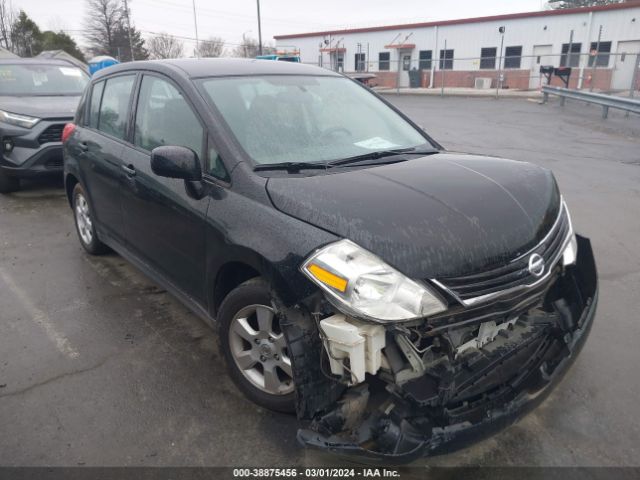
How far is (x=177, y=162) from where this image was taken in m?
2.71

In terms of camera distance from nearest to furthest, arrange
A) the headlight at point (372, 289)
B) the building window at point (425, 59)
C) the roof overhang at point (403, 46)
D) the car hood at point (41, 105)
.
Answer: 1. the headlight at point (372, 289)
2. the car hood at point (41, 105)
3. the building window at point (425, 59)
4. the roof overhang at point (403, 46)

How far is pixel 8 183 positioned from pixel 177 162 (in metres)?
5.99

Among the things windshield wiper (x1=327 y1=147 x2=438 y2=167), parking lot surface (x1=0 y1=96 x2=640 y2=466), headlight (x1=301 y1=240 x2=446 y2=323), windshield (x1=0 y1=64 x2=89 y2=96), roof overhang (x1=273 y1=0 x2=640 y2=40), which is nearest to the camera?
headlight (x1=301 y1=240 x2=446 y2=323)

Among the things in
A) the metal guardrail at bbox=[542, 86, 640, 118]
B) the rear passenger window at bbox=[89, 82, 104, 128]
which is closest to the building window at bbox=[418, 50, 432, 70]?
the metal guardrail at bbox=[542, 86, 640, 118]

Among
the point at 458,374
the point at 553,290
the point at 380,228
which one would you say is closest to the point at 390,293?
the point at 380,228

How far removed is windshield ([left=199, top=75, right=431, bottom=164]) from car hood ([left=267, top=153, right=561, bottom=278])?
34cm

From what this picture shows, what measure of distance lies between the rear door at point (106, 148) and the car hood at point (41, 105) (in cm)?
305

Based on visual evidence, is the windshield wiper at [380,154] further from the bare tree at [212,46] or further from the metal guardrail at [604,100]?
the bare tree at [212,46]

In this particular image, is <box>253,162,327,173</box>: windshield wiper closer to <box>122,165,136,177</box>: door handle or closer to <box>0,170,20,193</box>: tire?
<box>122,165,136,177</box>: door handle

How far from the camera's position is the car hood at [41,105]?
277 inches

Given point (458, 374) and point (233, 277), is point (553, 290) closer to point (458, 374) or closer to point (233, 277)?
point (458, 374)

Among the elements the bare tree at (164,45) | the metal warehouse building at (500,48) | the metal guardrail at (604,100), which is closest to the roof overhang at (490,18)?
the metal warehouse building at (500,48)

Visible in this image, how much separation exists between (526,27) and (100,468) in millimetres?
34324

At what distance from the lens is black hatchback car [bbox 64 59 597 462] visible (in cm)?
204
